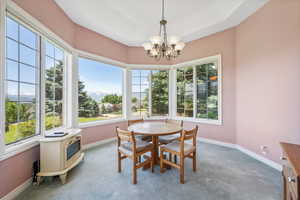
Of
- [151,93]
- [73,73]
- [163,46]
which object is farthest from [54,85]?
[151,93]

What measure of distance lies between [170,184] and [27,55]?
2.95m

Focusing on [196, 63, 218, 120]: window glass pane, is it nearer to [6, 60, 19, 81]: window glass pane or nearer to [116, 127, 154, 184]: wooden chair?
[116, 127, 154, 184]: wooden chair

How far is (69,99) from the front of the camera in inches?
111

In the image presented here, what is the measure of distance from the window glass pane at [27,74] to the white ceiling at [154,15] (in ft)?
4.69

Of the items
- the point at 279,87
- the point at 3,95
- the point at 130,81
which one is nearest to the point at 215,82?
the point at 279,87

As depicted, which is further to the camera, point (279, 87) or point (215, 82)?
point (215, 82)

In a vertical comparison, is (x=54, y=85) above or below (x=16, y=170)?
above

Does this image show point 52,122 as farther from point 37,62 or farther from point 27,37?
point 27,37

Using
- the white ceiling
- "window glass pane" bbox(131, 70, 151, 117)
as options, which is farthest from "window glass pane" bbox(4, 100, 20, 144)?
"window glass pane" bbox(131, 70, 151, 117)

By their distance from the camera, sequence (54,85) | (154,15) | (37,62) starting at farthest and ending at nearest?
1. (154,15)
2. (54,85)
3. (37,62)

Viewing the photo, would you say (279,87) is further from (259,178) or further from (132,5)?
(132,5)

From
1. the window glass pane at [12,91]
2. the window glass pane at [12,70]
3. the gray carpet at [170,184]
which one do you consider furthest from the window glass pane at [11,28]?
the gray carpet at [170,184]

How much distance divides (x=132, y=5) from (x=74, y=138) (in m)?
3.00

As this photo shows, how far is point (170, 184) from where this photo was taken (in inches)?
70.8
